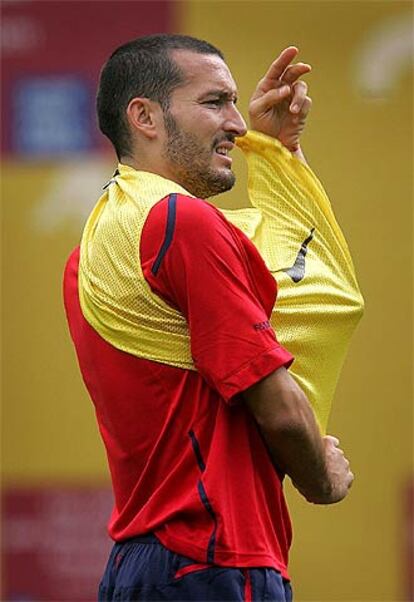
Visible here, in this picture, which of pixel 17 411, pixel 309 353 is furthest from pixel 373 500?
pixel 309 353

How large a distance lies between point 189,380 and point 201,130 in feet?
1.82

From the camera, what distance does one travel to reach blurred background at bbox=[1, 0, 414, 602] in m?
6.31

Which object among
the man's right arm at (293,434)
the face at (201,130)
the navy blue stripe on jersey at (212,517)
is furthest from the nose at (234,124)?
the navy blue stripe on jersey at (212,517)

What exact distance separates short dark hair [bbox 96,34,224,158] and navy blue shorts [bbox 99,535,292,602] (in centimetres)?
87

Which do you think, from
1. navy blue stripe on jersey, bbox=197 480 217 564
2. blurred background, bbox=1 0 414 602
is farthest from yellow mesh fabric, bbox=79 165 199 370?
blurred background, bbox=1 0 414 602

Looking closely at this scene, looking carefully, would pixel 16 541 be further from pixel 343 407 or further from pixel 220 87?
pixel 220 87

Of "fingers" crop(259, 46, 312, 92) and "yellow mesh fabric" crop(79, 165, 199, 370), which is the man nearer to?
"yellow mesh fabric" crop(79, 165, 199, 370)

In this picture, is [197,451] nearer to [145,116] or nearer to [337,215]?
[145,116]

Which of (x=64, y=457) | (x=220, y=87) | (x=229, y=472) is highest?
(x=220, y=87)

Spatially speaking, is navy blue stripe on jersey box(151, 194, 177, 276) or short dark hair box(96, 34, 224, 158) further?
short dark hair box(96, 34, 224, 158)

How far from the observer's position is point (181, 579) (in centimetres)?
277

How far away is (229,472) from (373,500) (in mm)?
3623

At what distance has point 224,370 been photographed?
8.98ft

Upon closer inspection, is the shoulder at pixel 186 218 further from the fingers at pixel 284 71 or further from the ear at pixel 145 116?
the fingers at pixel 284 71
